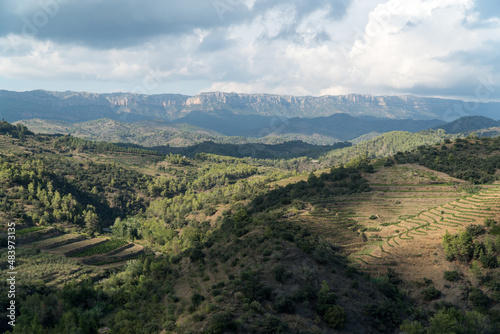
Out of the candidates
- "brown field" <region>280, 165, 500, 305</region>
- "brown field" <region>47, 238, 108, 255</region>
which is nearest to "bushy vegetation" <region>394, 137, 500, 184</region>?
"brown field" <region>280, 165, 500, 305</region>

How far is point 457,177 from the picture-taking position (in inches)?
3701

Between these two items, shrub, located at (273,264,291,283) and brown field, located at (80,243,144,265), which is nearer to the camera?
shrub, located at (273,264,291,283)

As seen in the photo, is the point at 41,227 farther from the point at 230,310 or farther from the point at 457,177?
the point at 457,177

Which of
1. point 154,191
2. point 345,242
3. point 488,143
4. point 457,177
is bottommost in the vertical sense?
point 154,191

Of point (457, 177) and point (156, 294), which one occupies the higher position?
point (457, 177)

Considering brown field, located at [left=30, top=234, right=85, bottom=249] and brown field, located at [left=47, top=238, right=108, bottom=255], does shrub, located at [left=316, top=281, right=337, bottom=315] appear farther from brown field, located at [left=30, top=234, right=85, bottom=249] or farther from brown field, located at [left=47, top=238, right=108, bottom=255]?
brown field, located at [left=30, top=234, right=85, bottom=249]

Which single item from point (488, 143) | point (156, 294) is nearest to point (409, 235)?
point (156, 294)

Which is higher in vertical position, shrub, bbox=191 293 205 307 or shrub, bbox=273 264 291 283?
shrub, bbox=273 264 291 283

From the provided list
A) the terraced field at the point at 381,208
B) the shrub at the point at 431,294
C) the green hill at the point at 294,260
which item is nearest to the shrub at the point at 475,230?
the green hill at the point at 294,260

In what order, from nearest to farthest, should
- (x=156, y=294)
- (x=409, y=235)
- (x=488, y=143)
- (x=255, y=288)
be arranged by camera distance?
(x=255, y=288), (x=156, y=294), (x=409, y=235), (x=488, y=143)

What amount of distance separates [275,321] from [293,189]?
7545 cm

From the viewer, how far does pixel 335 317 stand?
3559cm

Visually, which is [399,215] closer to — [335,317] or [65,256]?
[335,317]

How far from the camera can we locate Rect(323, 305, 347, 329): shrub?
35.1 meters
